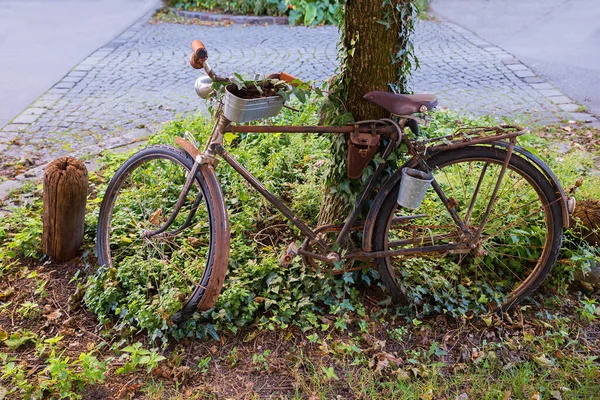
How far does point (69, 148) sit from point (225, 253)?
315 centimetres

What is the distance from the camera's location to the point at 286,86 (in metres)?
2.99

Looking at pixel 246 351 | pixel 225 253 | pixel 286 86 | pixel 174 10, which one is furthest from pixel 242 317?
pixel 174 10

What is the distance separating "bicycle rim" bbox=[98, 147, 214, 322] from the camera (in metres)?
3.18

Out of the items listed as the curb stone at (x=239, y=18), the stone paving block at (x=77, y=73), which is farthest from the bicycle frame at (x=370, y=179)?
the curb stone at (x=239, y=18)

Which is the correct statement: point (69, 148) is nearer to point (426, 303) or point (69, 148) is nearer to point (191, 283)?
point (191, 283)

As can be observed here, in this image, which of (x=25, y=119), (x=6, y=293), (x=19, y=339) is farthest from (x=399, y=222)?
(x=25, y=119)

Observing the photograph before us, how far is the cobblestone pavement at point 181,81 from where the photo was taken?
572cm

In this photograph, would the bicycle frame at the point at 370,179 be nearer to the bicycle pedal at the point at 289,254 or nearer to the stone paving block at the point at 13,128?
the bicycle pedal at the point at 289,254

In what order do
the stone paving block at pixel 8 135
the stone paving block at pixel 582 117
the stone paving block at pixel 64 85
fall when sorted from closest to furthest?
the stone paving block at pixel 8 135 < the stone paving block at pixel 582 117 < the stone paving block at pixel 64 85

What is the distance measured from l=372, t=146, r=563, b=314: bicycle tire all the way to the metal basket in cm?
83

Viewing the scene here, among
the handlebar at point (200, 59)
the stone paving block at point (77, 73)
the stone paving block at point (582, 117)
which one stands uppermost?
the handlebar at point (200, 59)

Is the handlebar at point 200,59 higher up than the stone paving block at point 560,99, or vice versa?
the handlebar at point 200,59

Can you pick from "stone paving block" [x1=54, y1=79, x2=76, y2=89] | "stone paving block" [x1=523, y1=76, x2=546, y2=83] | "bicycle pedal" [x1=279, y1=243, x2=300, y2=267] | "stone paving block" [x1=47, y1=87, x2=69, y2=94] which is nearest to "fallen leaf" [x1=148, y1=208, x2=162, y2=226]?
"bicycle pedal" [x1=279, y1=243, x2=300, y2=267]

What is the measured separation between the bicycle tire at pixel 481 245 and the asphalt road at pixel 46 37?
476 cm
